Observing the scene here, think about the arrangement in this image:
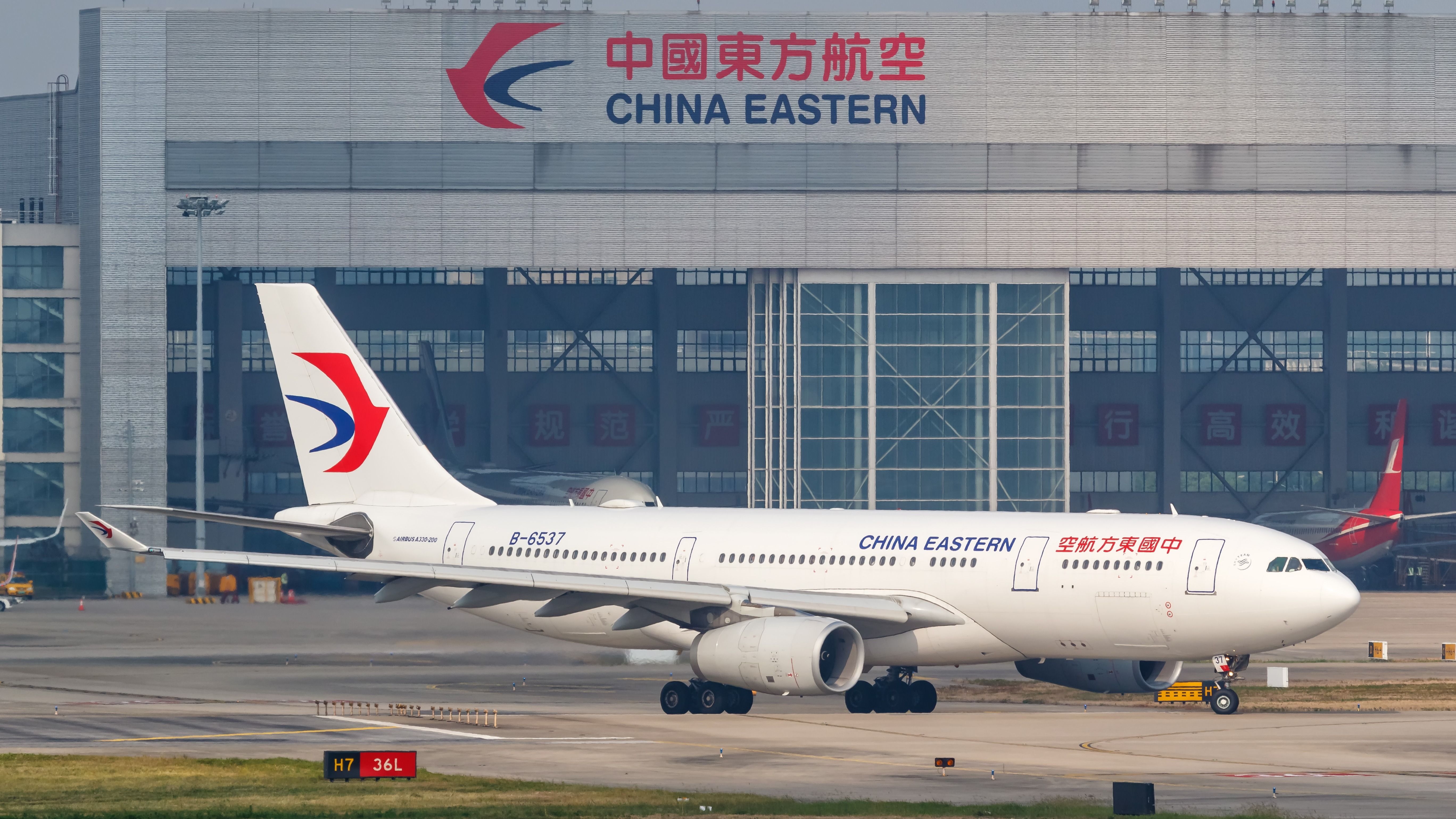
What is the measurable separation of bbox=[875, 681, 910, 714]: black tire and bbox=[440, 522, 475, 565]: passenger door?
11.9m

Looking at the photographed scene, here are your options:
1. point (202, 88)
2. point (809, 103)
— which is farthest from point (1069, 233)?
point (202, 88)

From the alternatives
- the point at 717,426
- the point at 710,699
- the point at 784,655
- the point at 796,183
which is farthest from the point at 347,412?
the point at 717,426

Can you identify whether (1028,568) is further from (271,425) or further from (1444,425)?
(1444,425)

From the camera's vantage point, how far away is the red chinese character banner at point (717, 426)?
11150 cm

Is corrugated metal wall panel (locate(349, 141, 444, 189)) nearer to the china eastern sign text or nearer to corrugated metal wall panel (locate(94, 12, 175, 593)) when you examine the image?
the china eastern sign text

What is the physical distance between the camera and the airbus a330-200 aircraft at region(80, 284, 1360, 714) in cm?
3912

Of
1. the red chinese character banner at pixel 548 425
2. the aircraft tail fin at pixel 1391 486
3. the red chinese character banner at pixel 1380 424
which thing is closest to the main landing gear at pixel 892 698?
the aircraft tail fin at pixel 1391 486

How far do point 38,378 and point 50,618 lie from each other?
90.0 feet

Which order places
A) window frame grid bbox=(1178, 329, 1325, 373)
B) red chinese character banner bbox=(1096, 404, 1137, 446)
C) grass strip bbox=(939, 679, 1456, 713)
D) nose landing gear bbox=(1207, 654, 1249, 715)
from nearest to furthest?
nose landing gear bbox=(1207, 654, 1249, 715)
grass strip bbox=(939, 679, 1456, 713)
red chinese character banner bbox=(1096, 404, 1137, 446)
window frame grid bbox=(1178, 329, 1325, 373)

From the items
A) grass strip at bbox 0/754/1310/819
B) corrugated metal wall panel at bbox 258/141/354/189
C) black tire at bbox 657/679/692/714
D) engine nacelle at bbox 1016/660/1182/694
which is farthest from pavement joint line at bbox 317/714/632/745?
corrugated metal wall panel at bbox 258/141/354/189

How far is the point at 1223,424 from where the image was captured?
11294cm

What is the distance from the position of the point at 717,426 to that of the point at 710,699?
69940 mm

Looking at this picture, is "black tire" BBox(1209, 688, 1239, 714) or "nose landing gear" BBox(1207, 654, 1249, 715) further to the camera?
"black tire" BBox(1209, 688, 1239, 714)

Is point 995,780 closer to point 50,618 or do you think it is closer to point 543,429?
point 50,618
